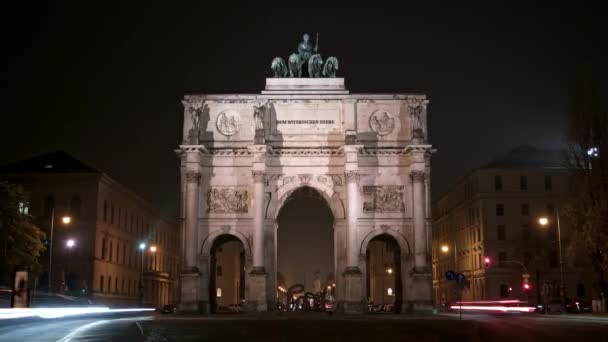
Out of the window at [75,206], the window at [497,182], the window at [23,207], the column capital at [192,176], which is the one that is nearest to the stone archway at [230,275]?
the window at [497,182]

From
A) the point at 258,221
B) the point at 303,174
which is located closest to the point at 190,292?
the point at 258,221

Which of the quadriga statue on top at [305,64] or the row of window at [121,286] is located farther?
the row of window at [121,286]

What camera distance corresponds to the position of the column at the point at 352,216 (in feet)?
149

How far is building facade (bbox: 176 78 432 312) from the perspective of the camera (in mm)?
45906

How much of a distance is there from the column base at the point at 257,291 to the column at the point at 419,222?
8.67 meters

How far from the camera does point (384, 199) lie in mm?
47562

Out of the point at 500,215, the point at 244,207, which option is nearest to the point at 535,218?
the point at 500,215

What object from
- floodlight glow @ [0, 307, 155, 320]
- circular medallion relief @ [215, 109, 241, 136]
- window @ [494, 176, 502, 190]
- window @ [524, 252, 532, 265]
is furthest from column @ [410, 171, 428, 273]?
window @ [494, 176, 502, 190]

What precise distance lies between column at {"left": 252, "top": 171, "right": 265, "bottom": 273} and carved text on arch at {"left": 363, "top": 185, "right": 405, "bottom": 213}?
20.3ft

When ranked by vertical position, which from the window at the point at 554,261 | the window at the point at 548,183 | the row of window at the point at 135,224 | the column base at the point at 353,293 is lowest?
the column base at the point at 353,293

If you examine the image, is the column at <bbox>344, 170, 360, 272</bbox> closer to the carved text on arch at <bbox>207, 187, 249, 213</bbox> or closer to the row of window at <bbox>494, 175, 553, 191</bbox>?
the carved text on arch at <bbox>207, 187, 249, 213</bbox>

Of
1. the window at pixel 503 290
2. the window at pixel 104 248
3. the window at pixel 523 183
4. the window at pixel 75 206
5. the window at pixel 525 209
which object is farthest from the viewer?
the window at pixel 523 183

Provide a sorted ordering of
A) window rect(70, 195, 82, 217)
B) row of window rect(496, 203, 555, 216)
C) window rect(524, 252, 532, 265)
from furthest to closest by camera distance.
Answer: row of window rect(496, 203, 555, 216)
window rect(524, 252, 532, 265)
window rect(70, 195, 82, 217)

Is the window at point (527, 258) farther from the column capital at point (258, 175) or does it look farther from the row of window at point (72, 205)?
the row of window at point (72, 205)
